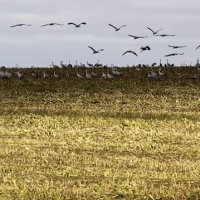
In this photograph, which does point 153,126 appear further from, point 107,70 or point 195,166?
point 107,70

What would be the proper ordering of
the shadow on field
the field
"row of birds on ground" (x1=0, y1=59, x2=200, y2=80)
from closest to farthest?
1. the field
2. the shadow on field
3. "row of birds on ground" (x1=0, y1=59, x2=200, y2=80)

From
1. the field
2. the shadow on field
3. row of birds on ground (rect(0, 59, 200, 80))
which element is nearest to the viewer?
the field

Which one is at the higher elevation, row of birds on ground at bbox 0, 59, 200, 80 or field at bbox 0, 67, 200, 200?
row of birds on ground at bbox 0, 59, 200, 80

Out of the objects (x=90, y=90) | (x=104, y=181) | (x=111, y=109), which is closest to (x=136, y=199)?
(x=104, y=181)

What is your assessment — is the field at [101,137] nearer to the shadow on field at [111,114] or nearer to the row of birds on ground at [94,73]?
the shadow on field at [111,114]

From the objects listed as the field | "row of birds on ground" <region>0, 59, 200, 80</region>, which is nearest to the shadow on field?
the field

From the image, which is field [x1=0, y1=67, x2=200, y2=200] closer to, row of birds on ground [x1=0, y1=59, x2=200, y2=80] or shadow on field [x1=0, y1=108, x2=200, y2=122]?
shadow on field [x1=0, y1=108, x2=200, y2=122]

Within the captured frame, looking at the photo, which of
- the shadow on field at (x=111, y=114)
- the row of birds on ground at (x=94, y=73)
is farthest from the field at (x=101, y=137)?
the row of birds on ground at (x=94, y=73)

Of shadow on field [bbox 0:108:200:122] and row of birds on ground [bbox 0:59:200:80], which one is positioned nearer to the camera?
shadow on field [bbox 0:108:200:122]

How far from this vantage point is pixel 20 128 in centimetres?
2814

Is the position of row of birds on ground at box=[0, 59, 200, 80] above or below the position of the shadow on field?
above

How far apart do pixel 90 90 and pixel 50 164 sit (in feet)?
61.5

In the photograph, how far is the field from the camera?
16344mm

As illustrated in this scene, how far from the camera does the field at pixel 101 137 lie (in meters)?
16.3
